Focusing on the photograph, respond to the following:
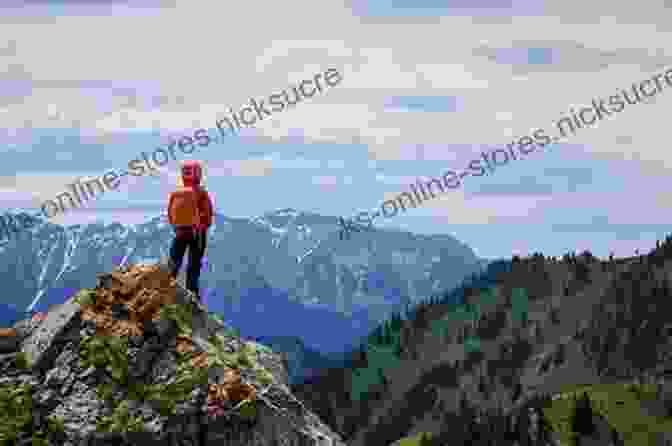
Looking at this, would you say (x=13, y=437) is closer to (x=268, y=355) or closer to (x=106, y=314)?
(x=106, y=314)

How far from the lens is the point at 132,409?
17.5 metres

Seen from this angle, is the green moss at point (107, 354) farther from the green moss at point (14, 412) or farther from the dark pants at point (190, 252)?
the dark pants at point (190, 252)

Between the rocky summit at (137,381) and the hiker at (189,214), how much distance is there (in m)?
3.12

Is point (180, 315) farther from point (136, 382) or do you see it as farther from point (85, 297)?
point (85, 297)

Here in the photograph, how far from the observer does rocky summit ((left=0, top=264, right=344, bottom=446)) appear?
684 inches

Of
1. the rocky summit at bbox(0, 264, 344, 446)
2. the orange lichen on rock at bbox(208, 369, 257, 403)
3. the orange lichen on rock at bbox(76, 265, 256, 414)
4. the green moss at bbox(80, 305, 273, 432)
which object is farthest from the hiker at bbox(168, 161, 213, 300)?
the orange lichen on rock at bbox(208, 369, 257, 403)

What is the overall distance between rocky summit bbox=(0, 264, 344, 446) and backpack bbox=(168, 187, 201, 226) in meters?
3.15

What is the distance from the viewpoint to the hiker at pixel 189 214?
22.5 meters

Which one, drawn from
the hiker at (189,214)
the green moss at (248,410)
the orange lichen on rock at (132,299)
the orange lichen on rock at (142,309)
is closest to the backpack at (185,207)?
the hiker at (189,214)

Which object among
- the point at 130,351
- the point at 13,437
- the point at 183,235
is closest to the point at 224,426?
the point at 130,351

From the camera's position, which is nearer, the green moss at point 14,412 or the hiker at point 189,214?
the green moss at point 14,412

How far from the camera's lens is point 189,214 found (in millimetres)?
22594

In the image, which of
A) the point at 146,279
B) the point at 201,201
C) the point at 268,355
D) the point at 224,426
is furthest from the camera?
the point at 201,201

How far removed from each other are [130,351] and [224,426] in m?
2.29
